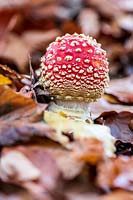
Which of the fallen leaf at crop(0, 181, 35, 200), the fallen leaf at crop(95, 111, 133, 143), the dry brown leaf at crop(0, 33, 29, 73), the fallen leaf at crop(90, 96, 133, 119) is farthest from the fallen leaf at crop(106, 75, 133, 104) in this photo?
the fallen leaf at crop(0, 181, 35, 200)

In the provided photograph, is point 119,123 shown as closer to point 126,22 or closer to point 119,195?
point 119,195

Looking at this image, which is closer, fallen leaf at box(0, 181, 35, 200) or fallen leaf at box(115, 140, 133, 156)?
fallen leaf at box(0, 181, 35, 200)

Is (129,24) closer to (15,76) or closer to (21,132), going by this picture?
(15,76)

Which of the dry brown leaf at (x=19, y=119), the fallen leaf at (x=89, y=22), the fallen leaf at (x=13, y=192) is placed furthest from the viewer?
the fallen leaf at (x=89, y=22)

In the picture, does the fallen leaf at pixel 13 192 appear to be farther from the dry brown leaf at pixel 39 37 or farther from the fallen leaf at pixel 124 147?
the dry brown leaf at pixel 39 37

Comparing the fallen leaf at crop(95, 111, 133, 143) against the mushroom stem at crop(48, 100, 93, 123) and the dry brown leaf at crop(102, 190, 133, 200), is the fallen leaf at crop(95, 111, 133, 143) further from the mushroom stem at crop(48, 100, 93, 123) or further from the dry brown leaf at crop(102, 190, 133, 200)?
the dry brown leaf at crop(102, 190, 133, 200)

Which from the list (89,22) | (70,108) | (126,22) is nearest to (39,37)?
(89,22)

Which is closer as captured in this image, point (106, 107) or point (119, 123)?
point (119, 123)

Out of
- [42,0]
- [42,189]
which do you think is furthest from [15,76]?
[42,0]

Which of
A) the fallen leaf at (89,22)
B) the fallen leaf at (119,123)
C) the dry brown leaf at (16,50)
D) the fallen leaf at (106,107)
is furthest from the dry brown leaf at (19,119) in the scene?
the fallen leaf at (89,22)
